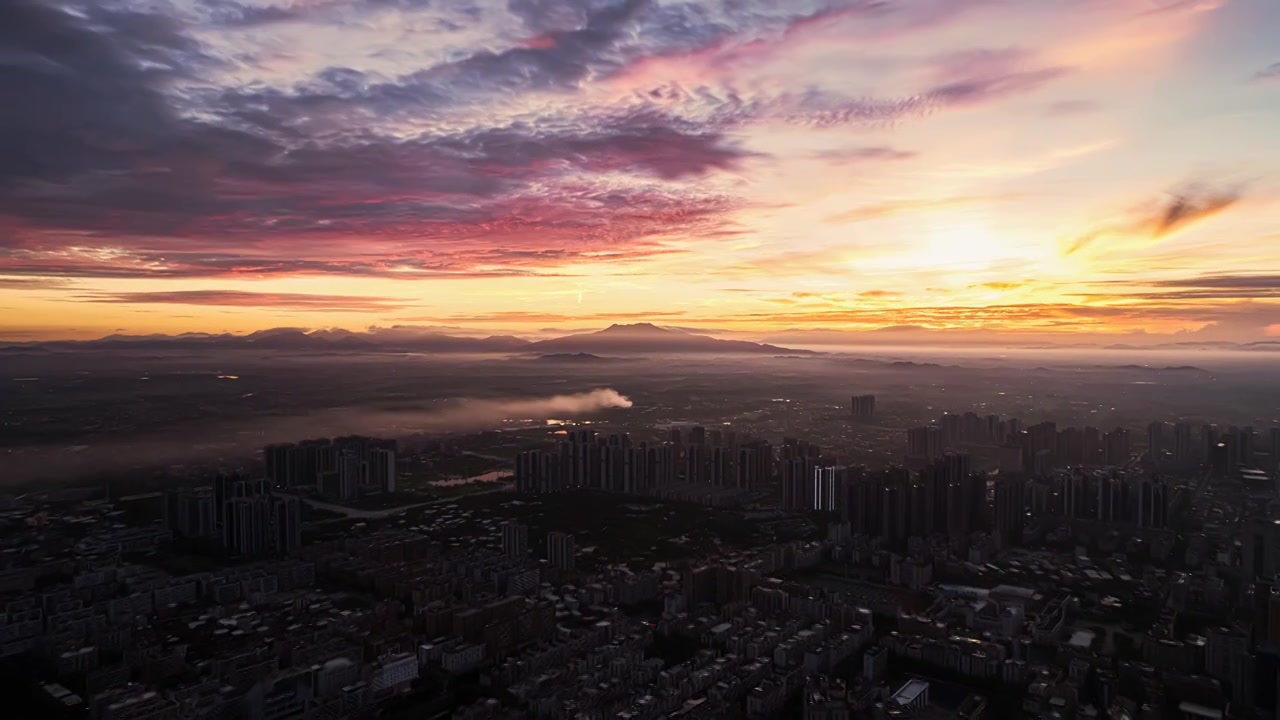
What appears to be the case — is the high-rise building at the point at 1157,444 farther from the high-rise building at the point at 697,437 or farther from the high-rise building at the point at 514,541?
the high-rise building at the point at 514,541

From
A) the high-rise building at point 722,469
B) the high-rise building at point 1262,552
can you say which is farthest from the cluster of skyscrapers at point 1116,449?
the high-rise building at point 1262,552

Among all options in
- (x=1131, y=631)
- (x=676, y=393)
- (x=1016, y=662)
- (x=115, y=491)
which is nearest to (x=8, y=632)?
(x=115, y=491)

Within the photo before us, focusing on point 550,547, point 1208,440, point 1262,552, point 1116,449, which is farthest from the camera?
point 1116,449

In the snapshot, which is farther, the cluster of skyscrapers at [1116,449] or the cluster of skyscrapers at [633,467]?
the cluster of skyscrapers at [1116,449]

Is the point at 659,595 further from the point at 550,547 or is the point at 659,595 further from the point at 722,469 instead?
the point at 722,469

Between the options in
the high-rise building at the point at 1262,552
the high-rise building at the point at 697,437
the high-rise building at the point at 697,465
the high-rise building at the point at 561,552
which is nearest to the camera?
the high-rise building at the point at 1262,552

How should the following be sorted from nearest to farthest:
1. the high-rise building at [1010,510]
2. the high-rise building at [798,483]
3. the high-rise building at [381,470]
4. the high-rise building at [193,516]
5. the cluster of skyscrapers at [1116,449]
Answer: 1. the high-rise building at [1010,510]
2. the high-rise building at [193,516]
3. the high-rise building at [798,483]
4. the high-rise building at [381,470]
5. the cluster of skyscrapers at [1116,449]

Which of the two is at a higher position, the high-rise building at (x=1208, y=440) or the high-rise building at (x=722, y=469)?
the high-rise building at (x=1208, y=440)

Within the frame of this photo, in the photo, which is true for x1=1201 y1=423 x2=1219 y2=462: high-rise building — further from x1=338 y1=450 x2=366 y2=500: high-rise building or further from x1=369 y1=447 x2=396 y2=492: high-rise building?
x1=338 y1=450 x2=366 y2=500: high-rise building

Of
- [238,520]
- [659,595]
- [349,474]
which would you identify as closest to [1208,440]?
[659,595]
